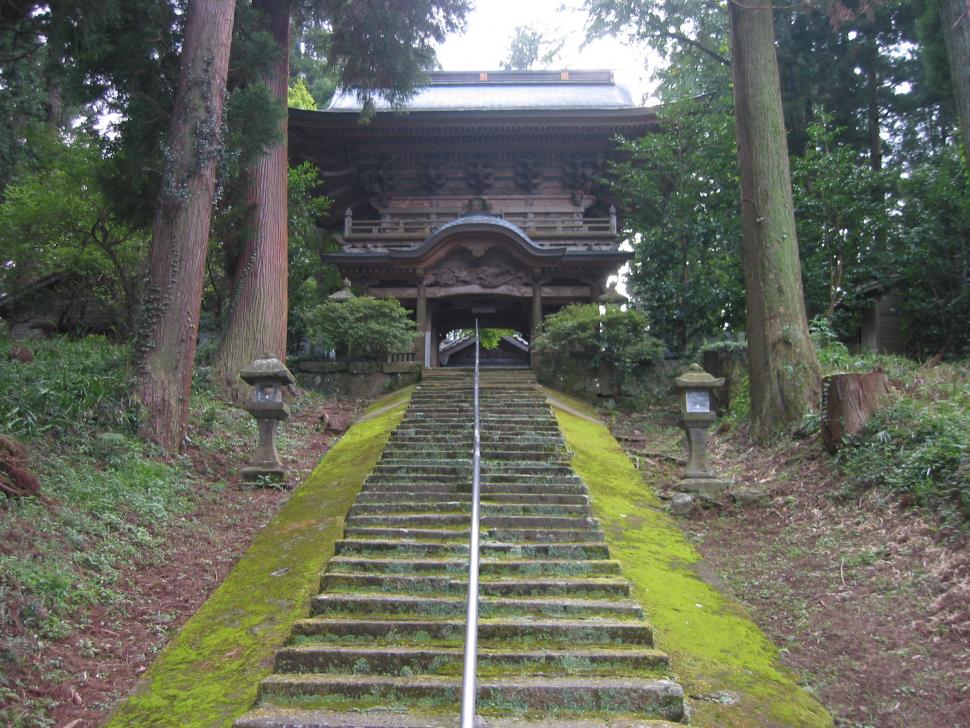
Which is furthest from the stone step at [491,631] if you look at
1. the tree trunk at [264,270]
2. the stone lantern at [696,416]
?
the tree trunk at [264,270]

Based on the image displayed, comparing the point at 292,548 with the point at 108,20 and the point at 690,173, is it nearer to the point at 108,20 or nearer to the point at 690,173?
the point at 108,20

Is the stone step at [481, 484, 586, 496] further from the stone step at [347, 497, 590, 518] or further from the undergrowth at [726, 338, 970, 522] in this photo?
the undergrowth at [726, 338, 970, 522]

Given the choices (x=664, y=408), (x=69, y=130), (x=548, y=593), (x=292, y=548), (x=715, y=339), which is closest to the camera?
(x=548, y=593)

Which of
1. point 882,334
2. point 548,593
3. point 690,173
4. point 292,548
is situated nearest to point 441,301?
point 690,173

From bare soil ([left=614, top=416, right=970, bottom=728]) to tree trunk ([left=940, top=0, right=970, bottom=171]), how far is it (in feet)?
14.6

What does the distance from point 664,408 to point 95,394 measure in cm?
778

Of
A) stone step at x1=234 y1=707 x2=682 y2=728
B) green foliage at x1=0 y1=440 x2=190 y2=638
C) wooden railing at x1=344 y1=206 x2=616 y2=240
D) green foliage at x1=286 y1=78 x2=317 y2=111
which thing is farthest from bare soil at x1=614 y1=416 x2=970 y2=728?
green foliage at x1=286 y1=78 x2=317 y2=111

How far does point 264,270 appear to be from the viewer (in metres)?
10.5

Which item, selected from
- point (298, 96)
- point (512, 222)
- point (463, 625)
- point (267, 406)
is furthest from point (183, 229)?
point (298, 96)

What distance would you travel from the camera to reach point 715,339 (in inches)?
470

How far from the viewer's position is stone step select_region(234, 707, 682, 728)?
3.03 m

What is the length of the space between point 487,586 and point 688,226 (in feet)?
33.1

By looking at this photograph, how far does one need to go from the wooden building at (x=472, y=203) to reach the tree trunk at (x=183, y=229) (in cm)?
542

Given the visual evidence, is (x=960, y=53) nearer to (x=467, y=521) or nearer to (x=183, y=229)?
(x=467, y=521)
